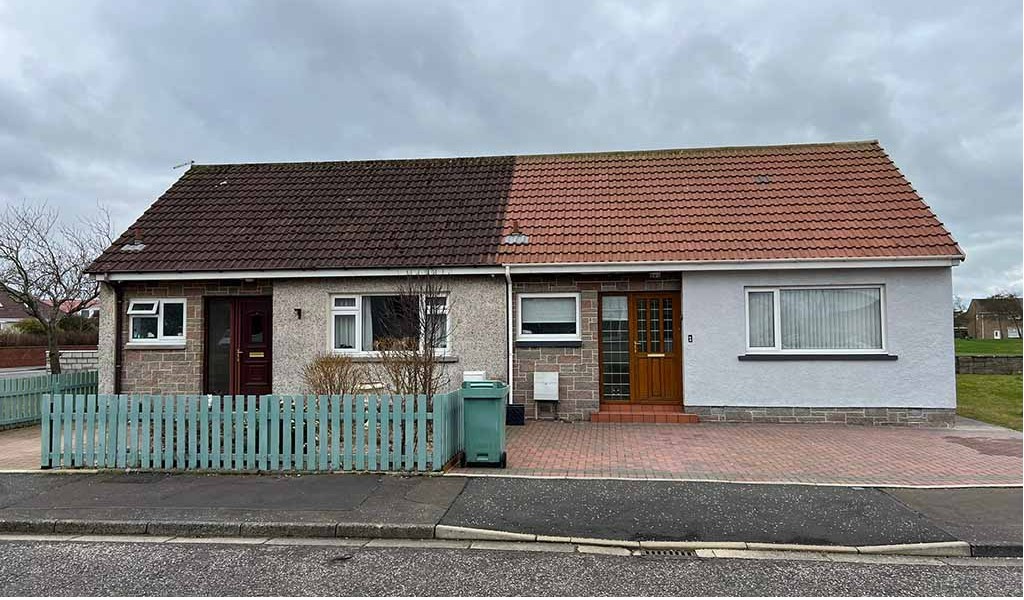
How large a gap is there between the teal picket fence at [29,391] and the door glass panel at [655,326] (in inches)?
436

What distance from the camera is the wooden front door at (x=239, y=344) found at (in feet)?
41.9

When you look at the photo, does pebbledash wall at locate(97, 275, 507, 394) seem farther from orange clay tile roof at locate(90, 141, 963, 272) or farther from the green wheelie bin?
the green wheelie bin

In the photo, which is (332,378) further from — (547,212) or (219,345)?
(547,212)

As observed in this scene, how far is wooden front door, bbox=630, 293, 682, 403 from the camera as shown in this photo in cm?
1195

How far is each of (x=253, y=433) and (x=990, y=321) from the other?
7279 cm

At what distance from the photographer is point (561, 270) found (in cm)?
1173

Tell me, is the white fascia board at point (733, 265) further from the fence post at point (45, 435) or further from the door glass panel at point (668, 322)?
the fence post at point (45, 435)

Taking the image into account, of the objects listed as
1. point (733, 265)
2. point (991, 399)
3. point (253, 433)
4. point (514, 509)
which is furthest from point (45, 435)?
point (991, 399)

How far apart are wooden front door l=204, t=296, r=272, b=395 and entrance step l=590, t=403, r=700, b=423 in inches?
254

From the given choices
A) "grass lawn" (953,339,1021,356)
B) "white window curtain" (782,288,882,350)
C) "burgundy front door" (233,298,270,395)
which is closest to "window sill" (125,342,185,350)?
"burgundy front door" (233,298,270,395)

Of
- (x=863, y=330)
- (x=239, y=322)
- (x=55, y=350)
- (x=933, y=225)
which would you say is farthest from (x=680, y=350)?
(x=55, y=350)

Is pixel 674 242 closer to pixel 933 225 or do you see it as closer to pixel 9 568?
pixel 933 225

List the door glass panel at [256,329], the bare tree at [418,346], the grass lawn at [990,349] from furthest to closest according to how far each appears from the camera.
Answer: the grass lawn at [990,349], the door glass panel at [256,329], the bare tree at [418,346]

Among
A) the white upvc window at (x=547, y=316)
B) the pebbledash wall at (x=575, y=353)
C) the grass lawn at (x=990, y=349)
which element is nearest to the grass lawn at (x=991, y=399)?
the grass lawn at (x=990, y=349)
